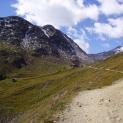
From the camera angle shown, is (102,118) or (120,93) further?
(120,93)

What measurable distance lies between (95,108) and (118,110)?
374 centimetres

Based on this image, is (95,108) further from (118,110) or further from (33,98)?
(33,98)

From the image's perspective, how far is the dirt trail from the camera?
3587 centimetres

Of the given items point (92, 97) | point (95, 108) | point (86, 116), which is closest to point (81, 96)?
point (92, 97)

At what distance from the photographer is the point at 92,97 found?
4953 cm

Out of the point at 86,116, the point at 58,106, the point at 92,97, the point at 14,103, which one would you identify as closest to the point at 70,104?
the point at 58,106

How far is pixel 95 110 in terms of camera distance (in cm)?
3997

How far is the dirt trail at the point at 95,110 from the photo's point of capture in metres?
35.9

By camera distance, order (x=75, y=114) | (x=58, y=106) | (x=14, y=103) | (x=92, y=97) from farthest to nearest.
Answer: (x=14, y=103), (x=92, y=97), (x=58, y=106), (x=75, y=114)

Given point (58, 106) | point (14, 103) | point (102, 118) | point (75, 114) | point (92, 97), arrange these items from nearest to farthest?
point (102, 118)
point (75, 114)
point (58, 106)
point (92, 97)
point (14, 103)

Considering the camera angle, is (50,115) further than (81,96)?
No

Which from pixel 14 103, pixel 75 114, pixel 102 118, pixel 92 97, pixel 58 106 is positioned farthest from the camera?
→ pixel 14 103

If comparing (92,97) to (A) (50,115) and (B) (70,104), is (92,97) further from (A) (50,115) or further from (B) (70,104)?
(A) (50,115)

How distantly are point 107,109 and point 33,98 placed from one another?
160m
